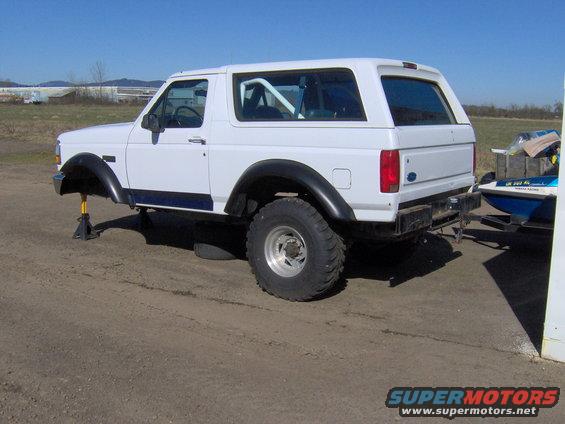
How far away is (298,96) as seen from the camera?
5.94 metres

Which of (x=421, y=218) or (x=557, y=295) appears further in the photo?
(x=421, y=218)

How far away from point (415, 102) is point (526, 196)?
2027mm

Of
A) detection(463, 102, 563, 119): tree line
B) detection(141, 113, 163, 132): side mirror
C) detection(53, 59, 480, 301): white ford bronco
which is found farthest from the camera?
detection(463, 102, 563, 119): tree line

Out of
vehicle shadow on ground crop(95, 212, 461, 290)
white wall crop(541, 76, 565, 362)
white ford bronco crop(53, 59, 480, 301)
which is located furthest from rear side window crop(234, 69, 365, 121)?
white wall crop(541, 76, 565, 362)

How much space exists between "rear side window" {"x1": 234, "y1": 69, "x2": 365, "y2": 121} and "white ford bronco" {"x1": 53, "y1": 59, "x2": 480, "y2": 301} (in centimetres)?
1

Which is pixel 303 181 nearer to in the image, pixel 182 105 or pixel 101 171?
pixel 182 105

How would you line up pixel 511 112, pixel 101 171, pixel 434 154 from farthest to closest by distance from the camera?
pixel 511 112 < pixel 101 171 < pixel 434 154

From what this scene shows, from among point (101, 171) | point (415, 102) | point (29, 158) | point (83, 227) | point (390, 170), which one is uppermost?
point (415, 102)

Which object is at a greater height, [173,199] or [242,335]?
[173,199]

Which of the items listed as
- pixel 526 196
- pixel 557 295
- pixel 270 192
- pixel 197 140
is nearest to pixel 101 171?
pixel 197 140

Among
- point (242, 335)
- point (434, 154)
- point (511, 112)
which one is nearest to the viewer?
point (242, 335)

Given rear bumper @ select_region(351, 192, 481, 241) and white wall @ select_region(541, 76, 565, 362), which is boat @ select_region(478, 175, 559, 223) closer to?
rear bumper @ select_region(351, 192, 481, 241)

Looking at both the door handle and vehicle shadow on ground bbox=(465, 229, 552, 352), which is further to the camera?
the door handle

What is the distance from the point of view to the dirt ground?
383 centimetres
